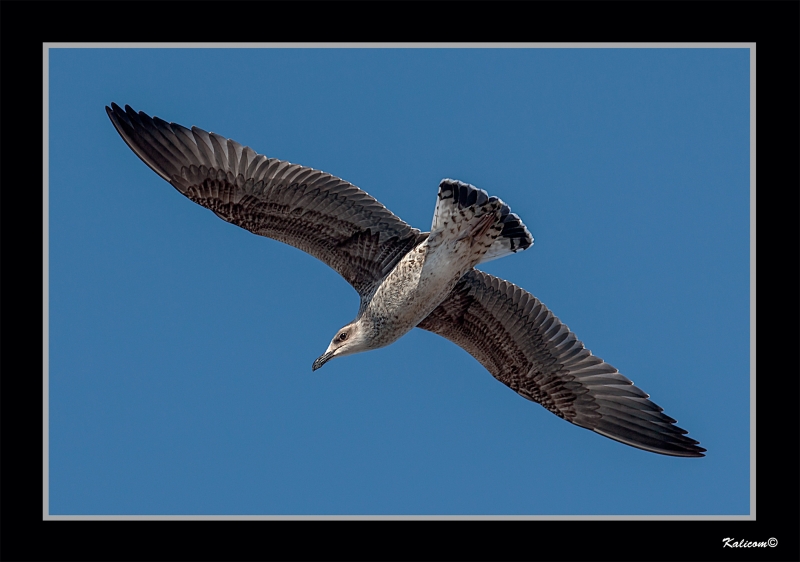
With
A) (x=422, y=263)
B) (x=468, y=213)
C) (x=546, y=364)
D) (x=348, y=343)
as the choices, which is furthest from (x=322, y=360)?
(x=546, y=364)

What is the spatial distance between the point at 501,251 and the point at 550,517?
280cm

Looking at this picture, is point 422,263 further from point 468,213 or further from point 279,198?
point 279,198

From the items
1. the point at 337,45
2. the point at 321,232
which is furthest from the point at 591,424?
the point at 337,45

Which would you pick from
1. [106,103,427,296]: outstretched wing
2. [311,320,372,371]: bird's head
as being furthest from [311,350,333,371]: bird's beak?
[106,103,427,296]: outstretched wing

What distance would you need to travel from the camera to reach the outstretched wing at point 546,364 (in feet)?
46.4

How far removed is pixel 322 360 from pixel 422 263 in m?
1.48

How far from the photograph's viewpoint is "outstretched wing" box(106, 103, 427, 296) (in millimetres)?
13492

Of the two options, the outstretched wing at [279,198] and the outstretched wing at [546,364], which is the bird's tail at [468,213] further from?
the outstretched wing at [546,364]

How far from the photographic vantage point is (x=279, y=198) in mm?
13508

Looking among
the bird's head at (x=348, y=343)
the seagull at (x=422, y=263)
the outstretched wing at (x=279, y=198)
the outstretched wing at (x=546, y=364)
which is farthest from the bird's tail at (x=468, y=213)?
the bird's head at (x=348, y=343)

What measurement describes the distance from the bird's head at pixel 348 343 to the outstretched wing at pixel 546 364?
1.14 metres

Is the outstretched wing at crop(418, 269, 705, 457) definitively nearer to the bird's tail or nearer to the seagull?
the seagull

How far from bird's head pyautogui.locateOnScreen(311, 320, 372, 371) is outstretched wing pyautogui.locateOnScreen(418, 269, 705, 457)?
114 cm

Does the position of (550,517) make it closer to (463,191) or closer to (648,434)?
Answer: (648,434)
